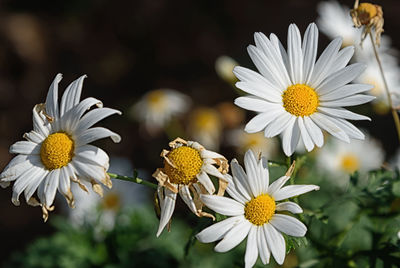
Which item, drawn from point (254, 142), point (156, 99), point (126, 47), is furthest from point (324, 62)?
point (126, 47)

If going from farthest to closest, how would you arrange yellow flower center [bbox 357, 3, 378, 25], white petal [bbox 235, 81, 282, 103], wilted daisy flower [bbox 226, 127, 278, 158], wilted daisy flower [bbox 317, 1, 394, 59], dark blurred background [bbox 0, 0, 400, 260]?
dark blurred background [bbox 0, 0, 400, 260] → wilted daisy flower [bbox 226, 127, 278, 158] → wilted daisy flower [bbox 317, 1, 394, 59] → yellow flower center [bbox 357, 3, 378, 25] → white petal [bbox 235, 81, 282, 103]

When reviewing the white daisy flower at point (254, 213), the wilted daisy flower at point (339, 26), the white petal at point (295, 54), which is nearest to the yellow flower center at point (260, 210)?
the white daisy flower at point (254, 213)

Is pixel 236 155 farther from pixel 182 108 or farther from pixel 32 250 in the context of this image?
pixel 32 250

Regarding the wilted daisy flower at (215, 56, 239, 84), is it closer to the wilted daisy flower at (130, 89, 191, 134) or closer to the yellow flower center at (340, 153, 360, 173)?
the yellow flower center at (340, 153, 360, 173)

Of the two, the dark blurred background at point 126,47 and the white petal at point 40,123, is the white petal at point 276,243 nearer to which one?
the white petal at point 40,123

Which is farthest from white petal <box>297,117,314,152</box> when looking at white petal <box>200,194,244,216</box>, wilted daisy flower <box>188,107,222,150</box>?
wilted daisy flower <box>188,107,222,150</box>

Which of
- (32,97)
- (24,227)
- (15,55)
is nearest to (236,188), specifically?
(24,227)
